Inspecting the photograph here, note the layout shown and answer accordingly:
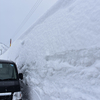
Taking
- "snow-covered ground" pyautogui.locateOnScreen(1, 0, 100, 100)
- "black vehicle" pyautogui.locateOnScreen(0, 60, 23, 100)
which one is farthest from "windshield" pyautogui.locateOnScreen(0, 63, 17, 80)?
"snow-covered ground" pyautogui.locateOnScreen(1, 0, 100, 100)

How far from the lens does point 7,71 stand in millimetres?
3990

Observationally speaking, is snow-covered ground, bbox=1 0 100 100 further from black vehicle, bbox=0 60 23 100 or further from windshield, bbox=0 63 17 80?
windshield, bbox=0 63 17 80

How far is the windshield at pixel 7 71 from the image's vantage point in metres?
3.73

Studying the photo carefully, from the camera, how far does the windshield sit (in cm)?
373

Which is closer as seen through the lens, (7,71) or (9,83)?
(9,83)

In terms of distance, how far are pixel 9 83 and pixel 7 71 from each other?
80 centimetres

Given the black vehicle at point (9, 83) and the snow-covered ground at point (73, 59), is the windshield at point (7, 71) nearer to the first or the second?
the black vehicle at point (9, 83)

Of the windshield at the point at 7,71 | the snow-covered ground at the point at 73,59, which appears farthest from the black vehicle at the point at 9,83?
the snow-covered ground at the point at 73,59

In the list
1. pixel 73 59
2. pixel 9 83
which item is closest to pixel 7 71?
pixel 9 83

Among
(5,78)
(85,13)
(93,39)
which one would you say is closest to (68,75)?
(93,39)

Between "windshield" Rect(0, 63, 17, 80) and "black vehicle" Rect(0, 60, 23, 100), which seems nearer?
"black vehicle" Rect(0, 60, 23, 100)

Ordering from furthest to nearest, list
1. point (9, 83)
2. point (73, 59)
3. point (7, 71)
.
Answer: point (73, 59) < point (7, 71) < point (9, 83)

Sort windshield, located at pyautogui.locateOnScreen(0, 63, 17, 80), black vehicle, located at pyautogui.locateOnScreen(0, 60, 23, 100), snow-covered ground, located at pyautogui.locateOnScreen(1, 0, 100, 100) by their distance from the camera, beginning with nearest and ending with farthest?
black vehicle, located at pyautogui.locateOnScreen(0, 60, 23, 100), snow-covered ground, located at pyautogui.locateOnScreen(1, 0, 100, 100), windshield, located at pyautogui.locateOnScreen(0, 63, 17, 80)

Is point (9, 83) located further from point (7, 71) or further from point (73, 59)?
point (73, 59)
